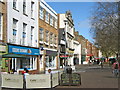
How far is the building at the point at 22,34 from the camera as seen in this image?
20797 millimetres

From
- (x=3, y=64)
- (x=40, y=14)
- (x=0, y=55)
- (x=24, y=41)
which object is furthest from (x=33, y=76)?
(x=40, y=14)

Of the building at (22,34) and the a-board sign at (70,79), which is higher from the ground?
the building at (22,34)

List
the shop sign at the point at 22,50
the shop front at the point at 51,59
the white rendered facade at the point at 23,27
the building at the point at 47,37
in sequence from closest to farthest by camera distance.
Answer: the shop sign at the point at 22,50, the white rendered facade at the point at 23,27, the building at the point at 47,37, the shop front at the point at 51,59

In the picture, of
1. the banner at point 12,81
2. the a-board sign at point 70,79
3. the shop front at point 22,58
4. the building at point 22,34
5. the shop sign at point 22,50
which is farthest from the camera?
the building at point 22,34

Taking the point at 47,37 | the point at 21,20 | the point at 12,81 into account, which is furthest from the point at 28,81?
the point at 47,37

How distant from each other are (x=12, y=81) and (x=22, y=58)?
11.7 metres

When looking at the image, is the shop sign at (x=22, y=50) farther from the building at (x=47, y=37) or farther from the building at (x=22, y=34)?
the building at (x=47, y=37)

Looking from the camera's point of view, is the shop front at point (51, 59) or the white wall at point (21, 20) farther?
the shop front at point (51, 59)

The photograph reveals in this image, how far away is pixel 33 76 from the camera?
12.7 metres

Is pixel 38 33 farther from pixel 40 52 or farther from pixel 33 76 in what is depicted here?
pixel 33 76

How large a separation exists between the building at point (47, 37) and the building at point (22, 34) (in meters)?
2.16

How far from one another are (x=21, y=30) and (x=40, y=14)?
7644 millimetres

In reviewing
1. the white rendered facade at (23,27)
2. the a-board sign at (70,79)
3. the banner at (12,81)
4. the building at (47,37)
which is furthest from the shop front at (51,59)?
the banner at (12,81)

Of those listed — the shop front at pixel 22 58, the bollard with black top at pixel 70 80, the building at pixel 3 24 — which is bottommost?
the bollard with black top at pixel 70 80
